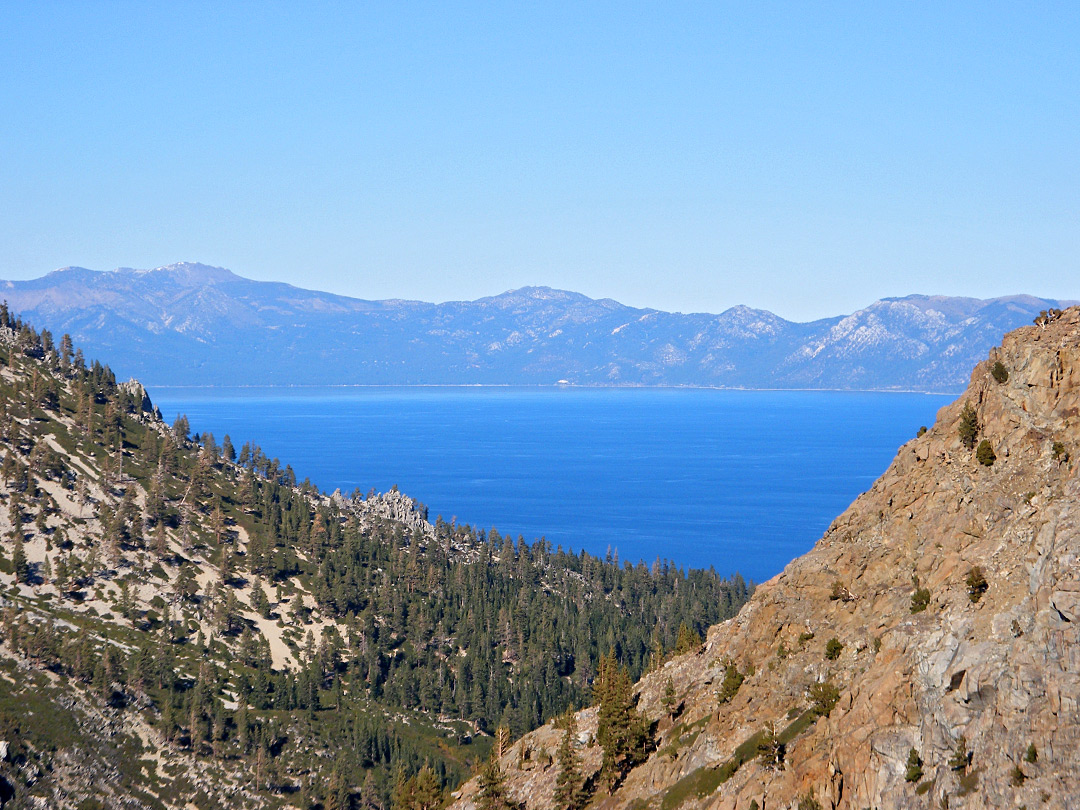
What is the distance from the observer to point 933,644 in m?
48.6

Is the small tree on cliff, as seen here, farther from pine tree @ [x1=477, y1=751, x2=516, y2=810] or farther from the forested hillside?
the forested hillside

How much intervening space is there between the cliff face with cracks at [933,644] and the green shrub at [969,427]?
41 centimetres

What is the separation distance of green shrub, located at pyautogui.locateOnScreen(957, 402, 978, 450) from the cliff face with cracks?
407mm

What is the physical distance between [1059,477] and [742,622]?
3333 centimetres

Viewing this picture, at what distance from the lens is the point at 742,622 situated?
7881cm

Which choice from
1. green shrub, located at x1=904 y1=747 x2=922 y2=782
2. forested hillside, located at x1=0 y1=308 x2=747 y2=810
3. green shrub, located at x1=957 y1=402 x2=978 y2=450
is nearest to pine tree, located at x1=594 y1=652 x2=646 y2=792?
forested hillside, located at x1=0 y1=308 x2=747 y2=810

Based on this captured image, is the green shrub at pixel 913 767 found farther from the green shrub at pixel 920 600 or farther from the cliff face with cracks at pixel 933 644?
the green shrub at pixel 920 600

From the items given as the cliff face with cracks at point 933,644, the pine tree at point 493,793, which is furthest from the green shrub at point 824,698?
the pine tree at point 493,793

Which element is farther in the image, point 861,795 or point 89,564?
point 89,564

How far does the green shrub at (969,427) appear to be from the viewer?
59.8 m

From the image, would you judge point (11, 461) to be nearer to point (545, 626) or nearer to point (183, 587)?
point (183, 587)

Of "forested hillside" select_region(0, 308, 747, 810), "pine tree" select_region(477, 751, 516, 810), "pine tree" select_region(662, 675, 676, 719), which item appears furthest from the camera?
"forested hillside" select_region(0, 308, 747, 810)

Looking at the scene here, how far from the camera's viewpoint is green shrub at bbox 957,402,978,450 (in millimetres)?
59812

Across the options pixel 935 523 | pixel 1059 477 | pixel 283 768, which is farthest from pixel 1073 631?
pixel 283 768
